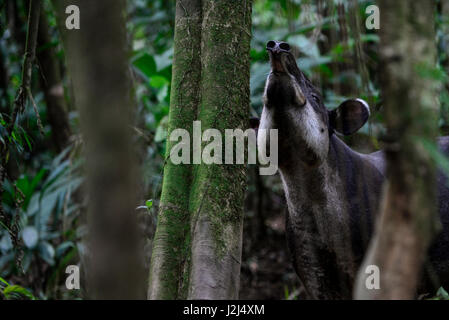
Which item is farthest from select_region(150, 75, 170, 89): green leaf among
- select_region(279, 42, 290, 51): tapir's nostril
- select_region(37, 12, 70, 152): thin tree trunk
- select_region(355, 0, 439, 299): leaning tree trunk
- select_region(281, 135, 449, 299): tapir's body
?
select_region(355, 0, 439, 299): leaning tree trunk

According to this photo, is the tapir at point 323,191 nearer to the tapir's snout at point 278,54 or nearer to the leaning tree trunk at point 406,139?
the tapir's snout at point 278,54

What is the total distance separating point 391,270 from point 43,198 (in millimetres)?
5235

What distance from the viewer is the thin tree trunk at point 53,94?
7.04 m

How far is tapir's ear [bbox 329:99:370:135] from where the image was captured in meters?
3.77

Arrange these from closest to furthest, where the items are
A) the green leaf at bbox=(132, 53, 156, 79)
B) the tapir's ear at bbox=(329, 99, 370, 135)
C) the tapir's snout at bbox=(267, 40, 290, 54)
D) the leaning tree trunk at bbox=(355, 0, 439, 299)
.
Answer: the leaning tree trunk at bbox=(355, 0, 439, 299) < the tapir's snout at bbox=(267, 40, 290, 54) < the tapir's ear at bbox=(329, 99, 370, 135) < the green leaf at bbox=(132, 53, 156, 79)

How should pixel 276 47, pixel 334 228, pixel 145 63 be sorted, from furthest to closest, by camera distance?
1. pixel 145 63
2. pixel 334 228
3. pixel 276 47

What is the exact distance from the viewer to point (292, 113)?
3.33 meters

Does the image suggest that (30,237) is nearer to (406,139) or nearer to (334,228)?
(334,228)

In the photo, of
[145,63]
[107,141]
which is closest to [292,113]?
[107,141]

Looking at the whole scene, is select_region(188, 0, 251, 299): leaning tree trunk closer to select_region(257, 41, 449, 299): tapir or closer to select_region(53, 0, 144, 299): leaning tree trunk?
select_region(257, 41, 449, 299): tapir

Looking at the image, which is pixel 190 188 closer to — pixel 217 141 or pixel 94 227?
pixel 217 141

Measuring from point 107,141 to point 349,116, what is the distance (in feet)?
8.90

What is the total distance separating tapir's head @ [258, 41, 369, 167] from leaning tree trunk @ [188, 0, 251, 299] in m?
0.20

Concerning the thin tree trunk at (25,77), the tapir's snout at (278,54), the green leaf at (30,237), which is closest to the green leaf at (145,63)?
the green leaf at (30,237)
